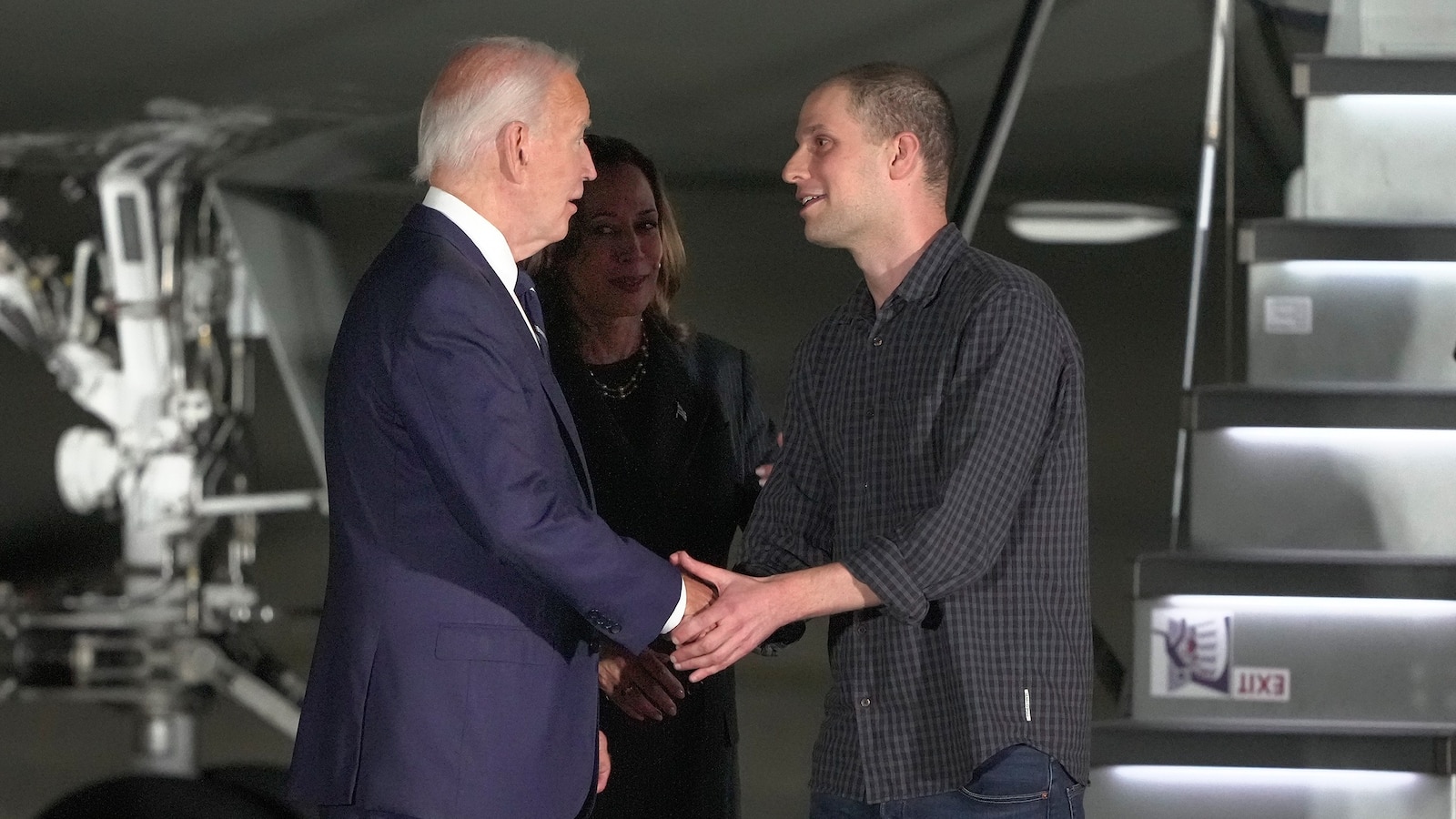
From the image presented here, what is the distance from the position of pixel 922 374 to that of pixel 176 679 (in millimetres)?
1675

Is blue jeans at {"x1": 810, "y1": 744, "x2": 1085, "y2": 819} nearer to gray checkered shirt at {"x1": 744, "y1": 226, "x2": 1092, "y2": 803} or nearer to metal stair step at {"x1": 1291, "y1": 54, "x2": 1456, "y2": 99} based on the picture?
gray checkered shirt at {"x1": 744, "y1": 226, "x2": 1092, "y2": 803}

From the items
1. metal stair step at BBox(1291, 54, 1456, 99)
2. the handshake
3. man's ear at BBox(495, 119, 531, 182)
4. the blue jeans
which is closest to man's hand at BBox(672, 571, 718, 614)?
the handshake

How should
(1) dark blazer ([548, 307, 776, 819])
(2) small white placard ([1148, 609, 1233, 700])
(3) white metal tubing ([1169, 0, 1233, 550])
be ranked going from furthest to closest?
(3) white metal tubing ([1169, 0, 1233, 550]) < (2) small white placard ([1148, 609, 1233, 700]) < (1) dark blazer ([548, 307, 776, 819])

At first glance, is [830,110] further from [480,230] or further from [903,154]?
[480,230]

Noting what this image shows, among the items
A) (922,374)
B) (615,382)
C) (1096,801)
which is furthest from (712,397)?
(1096,801)

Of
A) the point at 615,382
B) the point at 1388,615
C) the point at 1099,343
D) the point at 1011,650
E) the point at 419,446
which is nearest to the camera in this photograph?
the point at 419,446

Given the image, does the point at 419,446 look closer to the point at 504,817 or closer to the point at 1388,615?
the point at 504,817

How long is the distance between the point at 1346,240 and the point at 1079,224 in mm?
419

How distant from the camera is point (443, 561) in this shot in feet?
4.90

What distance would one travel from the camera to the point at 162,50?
9.01ft

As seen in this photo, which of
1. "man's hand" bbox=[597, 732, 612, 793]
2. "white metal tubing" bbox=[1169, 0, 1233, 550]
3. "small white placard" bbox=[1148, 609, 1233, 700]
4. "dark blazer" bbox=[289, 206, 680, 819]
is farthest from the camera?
"white metal tubing" bbox=[1169, 0, 1233, 550]

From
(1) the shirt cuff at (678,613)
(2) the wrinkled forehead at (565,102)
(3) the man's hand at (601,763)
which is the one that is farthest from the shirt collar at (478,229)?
(3) the man's hand at (601,763)

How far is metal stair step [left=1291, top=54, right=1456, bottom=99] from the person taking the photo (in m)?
2.60

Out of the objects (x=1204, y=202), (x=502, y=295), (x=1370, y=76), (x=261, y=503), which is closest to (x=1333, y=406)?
(x=1204, y=202)
